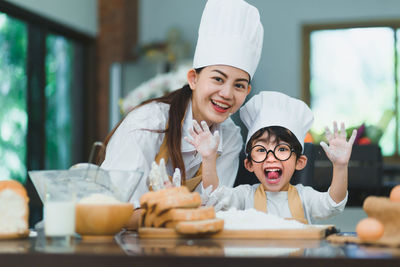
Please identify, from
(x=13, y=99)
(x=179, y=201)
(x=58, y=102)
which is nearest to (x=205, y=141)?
(x=179, y=201)

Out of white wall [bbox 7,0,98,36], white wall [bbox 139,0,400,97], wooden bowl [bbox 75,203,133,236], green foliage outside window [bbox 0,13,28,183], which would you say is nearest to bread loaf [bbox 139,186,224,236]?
wooden bowl [bbox 75,203,133,236]

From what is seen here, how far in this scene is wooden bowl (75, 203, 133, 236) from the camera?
98 cm

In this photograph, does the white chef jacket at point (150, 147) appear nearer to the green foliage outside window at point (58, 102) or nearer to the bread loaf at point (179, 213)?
the bread loaf at point (179, 213)

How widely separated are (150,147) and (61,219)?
0.74m

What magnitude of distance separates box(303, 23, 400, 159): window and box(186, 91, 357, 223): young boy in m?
4.15

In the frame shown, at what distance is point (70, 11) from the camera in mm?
5590

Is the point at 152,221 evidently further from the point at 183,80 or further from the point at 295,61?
the point at 295,61

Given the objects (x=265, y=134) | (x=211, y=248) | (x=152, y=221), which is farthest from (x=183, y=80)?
(x=211, y=248)

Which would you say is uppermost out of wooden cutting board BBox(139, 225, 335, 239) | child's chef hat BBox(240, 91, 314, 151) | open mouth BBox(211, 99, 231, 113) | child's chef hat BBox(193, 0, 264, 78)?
child's chef hat BBox(193, 0, 264, 78)

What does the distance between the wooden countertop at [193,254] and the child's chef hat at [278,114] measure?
0.60 metres

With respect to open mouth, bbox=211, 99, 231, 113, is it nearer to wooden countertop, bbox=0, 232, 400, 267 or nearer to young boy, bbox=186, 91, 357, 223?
young boy, bbox=186, 91, 357, 223

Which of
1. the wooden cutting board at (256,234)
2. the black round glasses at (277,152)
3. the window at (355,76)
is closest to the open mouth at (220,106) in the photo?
the black round glasses at (277,152)

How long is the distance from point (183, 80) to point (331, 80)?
2.74 metres

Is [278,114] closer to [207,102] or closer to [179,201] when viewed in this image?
[207,102]
